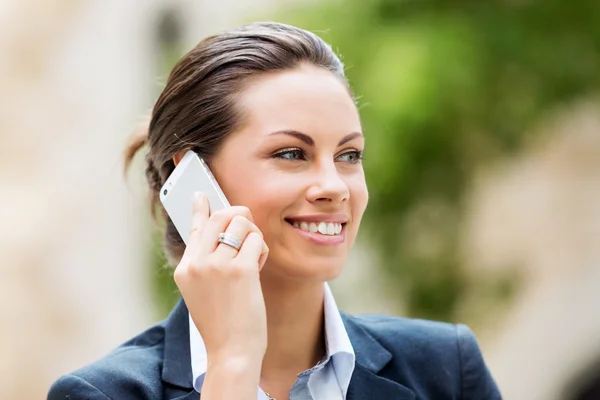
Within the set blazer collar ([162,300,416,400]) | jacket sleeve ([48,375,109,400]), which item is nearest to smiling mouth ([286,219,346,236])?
blazer collar ([162,300,416,400])

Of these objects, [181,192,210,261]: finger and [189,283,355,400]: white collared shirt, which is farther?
[189,283,355,400]: white collared shirt

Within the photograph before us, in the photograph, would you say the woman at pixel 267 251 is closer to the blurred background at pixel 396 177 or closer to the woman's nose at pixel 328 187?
the woman's nose at pixel 328 187

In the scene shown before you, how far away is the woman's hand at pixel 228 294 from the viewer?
5.83 feet

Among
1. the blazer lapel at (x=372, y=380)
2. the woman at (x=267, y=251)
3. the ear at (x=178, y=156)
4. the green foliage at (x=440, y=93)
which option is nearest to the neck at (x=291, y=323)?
the woman at (x=267, y=251)

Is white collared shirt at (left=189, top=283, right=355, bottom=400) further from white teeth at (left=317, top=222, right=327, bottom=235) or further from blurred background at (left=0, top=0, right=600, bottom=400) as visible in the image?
blurred background at (left=0, top=0, right=600, bottom=400)

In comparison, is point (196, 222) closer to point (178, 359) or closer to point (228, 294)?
point (228, 294)

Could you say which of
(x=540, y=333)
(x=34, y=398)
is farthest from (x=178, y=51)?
(x=540, y=333)

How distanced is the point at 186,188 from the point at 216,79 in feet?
0.84

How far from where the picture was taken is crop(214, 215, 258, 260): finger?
180 cm

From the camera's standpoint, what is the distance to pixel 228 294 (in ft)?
5.86

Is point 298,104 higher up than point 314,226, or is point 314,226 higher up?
point 298,104

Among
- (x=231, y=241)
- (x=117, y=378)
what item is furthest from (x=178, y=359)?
(x=231, y=241)

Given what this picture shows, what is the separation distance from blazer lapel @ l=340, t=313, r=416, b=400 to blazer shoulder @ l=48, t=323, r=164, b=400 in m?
0.45

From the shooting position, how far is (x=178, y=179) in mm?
2023
